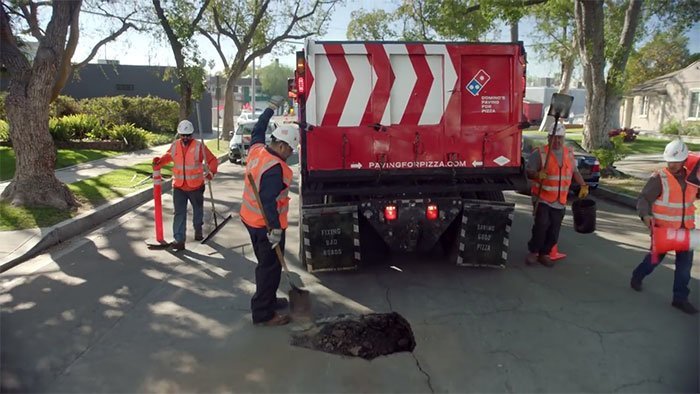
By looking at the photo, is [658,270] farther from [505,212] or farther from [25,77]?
[25,77]

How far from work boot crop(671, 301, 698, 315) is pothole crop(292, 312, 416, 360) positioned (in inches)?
103

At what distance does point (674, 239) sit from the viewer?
487cm

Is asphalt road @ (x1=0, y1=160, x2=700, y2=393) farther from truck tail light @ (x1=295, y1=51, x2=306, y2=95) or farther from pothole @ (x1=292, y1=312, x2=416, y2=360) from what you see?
truck tail light @ (x1=295, y1=51, x2=306, y2=95)

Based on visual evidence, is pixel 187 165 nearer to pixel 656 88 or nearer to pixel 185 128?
pixel 185 128

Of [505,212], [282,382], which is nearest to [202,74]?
[505,212]

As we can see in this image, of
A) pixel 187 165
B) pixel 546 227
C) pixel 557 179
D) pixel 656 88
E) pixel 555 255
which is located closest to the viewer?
pixel 557 179

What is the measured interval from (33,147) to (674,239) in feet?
29.6

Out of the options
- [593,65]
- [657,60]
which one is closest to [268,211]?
[593,65]

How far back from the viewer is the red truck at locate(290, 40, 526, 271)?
5.55 metres

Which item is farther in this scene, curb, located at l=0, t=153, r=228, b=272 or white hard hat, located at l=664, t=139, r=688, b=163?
curb, located at l=0, t=153, r=228, b=272

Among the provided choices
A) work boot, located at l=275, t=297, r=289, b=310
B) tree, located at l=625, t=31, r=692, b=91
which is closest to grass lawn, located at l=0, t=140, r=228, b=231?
work boot, located at l=275, t=297, r=289, b=310

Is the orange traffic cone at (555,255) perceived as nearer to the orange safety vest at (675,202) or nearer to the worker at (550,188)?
the worker at (550,188)

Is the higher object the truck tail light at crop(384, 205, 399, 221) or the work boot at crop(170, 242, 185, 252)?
the truck tail light at crop(384, 205, 399, 221)

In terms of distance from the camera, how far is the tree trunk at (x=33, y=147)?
8.52 m
